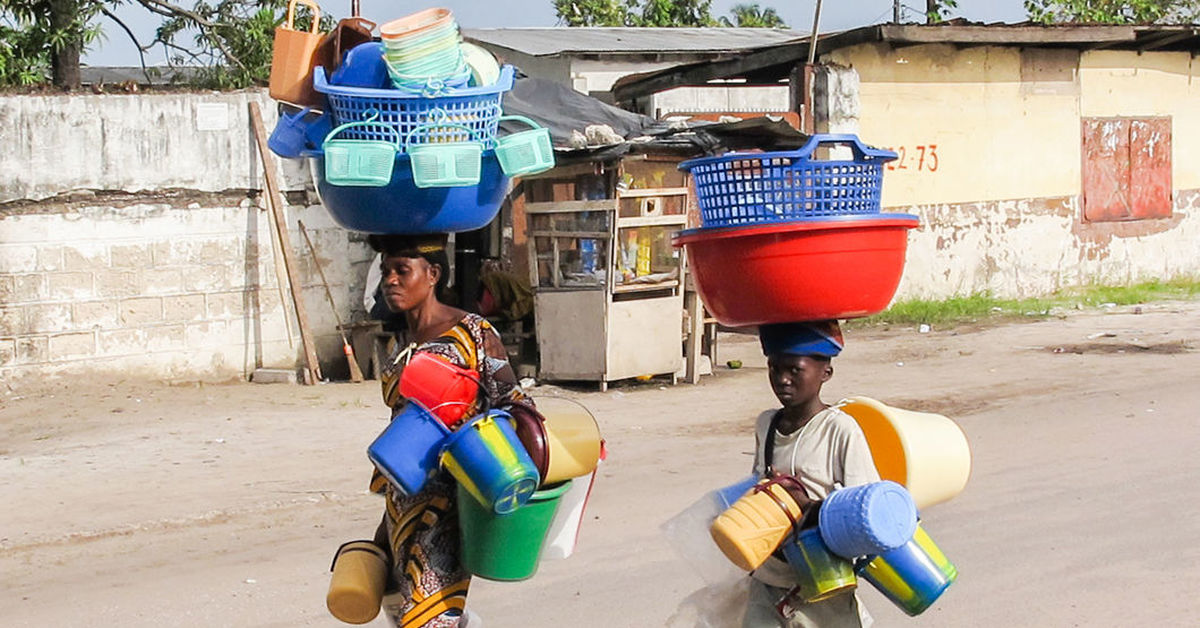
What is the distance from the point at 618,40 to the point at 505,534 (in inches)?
639

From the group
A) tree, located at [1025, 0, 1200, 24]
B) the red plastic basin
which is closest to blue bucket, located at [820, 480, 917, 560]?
the red plastic basin

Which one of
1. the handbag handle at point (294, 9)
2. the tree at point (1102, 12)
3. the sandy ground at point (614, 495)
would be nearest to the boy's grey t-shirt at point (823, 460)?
the handbag handle at point (294, 9)

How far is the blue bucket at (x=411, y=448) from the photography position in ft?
10.8

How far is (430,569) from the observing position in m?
3.54

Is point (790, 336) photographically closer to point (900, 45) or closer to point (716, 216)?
point (716, 216)

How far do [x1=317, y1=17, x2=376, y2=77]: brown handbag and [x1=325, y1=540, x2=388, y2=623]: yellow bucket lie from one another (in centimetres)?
123

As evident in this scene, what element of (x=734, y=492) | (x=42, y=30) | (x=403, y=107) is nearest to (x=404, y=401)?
(x=403, y=107)

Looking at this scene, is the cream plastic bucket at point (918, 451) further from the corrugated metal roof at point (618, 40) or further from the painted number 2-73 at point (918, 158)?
the corrugated metal roof at point (618, 40)

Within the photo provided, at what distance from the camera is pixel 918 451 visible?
3453mm

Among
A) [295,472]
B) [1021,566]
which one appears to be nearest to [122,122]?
[295,472]

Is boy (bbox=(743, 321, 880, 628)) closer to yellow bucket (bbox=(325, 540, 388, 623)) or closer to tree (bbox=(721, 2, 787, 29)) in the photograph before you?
yellow bucket (bbox=(325, 540, 388, 623))

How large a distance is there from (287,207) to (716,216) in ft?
26.5

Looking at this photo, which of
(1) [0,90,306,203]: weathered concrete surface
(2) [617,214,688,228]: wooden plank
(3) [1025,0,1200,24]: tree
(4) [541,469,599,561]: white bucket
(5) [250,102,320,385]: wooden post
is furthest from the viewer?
(3) [1025,0,1200,24]: tree

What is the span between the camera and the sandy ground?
559 cm
